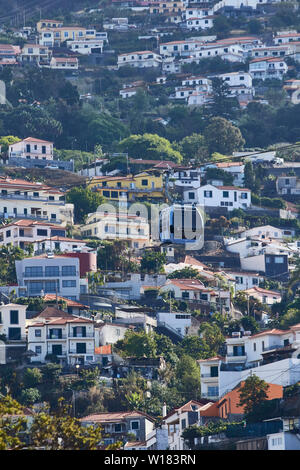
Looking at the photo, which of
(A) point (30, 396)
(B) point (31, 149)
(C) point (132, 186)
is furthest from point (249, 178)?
(A) point (30, 396)

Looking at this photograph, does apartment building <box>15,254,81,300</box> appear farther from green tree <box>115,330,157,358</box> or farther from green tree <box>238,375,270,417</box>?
green tree <box>238,375,270,417</box>

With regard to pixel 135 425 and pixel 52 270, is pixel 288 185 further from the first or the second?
pixel 135 425

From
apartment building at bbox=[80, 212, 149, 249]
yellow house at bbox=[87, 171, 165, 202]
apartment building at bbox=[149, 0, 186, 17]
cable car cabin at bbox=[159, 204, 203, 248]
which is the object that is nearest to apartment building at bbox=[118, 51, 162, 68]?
apartment building at bbox=[149, 0, 186, 17]

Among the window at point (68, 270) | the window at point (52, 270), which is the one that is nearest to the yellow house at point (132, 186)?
the window at point (68, 270)
